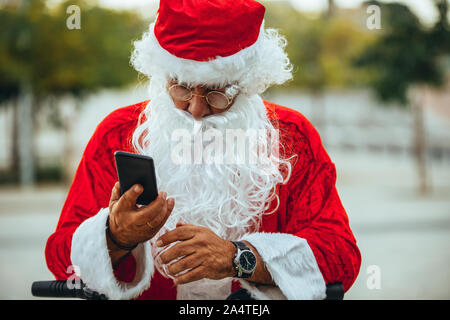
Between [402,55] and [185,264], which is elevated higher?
[402,55]

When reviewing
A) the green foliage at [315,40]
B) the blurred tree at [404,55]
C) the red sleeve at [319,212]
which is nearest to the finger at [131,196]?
the red sleeve at [319,212]

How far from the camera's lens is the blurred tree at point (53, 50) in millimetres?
11836

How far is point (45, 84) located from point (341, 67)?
1436cm

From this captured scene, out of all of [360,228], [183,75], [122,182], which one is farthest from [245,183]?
[360,228]

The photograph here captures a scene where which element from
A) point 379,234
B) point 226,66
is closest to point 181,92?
point 226,66

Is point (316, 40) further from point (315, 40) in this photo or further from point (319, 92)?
point (319, 92)

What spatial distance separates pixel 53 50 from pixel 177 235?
1107cm

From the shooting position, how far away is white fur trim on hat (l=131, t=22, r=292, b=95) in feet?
6.73

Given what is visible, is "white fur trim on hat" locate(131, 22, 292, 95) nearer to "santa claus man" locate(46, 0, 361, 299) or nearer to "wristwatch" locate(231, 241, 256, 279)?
"santa claus man" locate(46, 0, 361, 299)

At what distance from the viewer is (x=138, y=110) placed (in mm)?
2373

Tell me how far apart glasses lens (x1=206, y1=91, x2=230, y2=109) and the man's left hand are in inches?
20.4

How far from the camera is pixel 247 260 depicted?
1882mm
